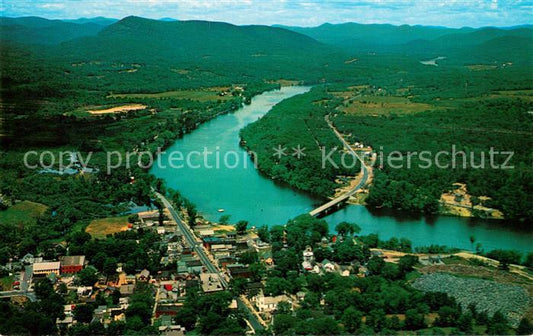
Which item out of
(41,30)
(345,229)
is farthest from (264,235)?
(41,30)

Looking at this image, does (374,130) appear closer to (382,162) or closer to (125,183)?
(382,162)

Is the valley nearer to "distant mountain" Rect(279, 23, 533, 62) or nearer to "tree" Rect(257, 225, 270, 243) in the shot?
"tree" Rect(257, 225, 270, 243)

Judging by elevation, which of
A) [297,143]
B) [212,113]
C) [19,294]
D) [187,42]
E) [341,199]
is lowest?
[19,294]

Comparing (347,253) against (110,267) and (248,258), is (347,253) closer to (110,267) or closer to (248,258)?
(248,258)

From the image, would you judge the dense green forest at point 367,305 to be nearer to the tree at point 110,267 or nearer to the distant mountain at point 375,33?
the tree at point 110,267

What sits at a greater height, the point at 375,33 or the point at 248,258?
the point at 375,33

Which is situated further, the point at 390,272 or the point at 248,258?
the point at 248,258

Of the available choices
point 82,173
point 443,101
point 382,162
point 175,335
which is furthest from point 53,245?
point 443,101
